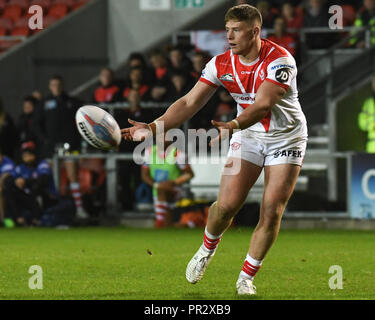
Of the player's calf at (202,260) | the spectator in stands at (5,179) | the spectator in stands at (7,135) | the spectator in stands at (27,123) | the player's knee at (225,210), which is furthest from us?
the spectator in stands at (7,135)

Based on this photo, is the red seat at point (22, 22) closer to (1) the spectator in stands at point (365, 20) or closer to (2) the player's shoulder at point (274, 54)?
(1) the spectator in stands at point (365, 20)

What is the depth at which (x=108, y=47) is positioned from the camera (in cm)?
2028

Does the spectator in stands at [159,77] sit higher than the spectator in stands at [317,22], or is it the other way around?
the spectator in stands at [317,22]

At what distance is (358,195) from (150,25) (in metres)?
7.18

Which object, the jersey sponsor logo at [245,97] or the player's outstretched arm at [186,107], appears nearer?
the jersey sponsor logo at [245,97]

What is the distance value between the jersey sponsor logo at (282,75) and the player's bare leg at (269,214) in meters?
0.66

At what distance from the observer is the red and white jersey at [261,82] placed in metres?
7.39

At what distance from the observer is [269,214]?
736 cm

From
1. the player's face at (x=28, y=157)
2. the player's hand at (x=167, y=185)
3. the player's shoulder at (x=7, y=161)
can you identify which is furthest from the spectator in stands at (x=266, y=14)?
the player's shoulder at (x=7, y=161)

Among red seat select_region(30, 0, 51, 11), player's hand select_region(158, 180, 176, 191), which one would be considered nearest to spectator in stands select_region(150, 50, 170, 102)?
player's hand select_region(158, 180, 176, 191)

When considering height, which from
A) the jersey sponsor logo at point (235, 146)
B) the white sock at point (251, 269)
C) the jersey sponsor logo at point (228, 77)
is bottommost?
the white sock at point (251, 269)

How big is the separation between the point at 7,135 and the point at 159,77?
279 cm

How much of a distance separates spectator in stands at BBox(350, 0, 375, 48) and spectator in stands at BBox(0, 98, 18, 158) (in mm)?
5990
